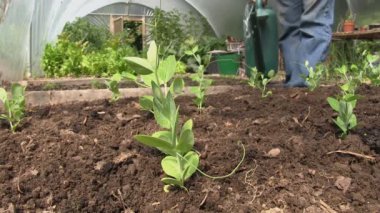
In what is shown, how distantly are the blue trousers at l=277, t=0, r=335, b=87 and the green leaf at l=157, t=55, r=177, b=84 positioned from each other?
2.05 metres

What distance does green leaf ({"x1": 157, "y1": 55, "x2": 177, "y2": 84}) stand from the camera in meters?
1.33

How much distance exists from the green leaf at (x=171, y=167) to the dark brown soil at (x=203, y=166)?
4 cm

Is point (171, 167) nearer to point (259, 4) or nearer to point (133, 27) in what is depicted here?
point (259, 4)

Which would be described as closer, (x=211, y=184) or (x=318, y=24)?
(x=211, y=184)

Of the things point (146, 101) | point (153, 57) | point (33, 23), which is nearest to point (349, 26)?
point (33, 23)

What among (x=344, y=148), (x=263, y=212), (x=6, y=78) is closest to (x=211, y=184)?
(x=263, y=212)

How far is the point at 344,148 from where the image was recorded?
141 cm

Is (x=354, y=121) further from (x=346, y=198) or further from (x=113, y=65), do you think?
(x=113, y=65)

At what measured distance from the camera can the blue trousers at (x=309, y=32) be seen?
333 centimetres

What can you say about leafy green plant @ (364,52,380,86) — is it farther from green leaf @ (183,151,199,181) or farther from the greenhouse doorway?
the greenhouse doorway

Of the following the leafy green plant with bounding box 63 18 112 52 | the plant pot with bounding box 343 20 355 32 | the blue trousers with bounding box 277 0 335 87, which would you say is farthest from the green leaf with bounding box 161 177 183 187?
the leafy green plant with bounding box 63 18 112 52

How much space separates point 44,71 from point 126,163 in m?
5.41

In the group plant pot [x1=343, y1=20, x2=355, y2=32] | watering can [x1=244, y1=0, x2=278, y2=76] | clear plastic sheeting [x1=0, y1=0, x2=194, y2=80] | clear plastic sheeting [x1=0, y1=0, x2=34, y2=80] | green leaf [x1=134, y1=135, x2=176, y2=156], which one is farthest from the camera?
plant pot [x1=343, y1=20, x2=355, y2=32]

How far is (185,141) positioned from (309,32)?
236 centimetres
